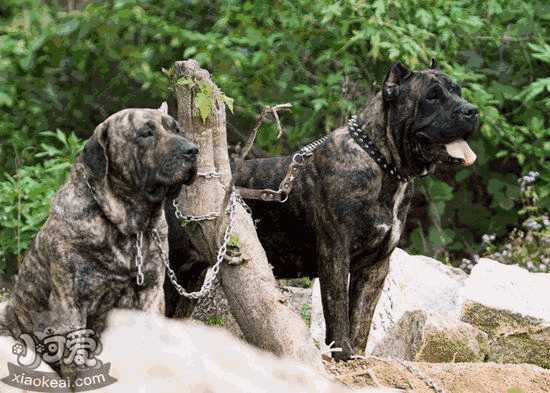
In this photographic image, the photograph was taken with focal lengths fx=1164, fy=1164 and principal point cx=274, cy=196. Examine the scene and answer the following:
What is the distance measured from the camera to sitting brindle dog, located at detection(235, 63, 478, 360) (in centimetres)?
545

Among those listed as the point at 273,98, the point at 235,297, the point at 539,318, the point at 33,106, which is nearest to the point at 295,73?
the point at 273,98

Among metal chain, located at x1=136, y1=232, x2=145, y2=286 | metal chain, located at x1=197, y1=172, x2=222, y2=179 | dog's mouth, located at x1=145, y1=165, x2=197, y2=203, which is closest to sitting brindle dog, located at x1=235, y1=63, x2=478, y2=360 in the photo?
metal chain, located at x1=197, y1=172, x2=222, y2=179

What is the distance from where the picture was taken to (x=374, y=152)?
556 cm

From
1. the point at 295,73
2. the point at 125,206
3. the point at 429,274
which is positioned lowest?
the point at 429,274

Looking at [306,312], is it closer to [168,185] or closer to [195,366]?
[168,185]

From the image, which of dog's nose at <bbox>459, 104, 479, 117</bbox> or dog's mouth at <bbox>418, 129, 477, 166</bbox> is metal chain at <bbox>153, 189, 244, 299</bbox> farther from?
dog's nose at <bbox>459, 104, 479, 117</bbox>

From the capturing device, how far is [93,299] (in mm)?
4891

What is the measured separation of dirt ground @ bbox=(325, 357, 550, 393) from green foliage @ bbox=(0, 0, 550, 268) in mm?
3306

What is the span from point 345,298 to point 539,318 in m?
1.44

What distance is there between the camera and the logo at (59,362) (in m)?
4.29

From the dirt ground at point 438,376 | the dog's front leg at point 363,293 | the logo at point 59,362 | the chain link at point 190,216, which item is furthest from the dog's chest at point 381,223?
the logo at point 59,362

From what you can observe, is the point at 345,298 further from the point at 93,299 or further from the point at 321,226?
the point at 93,299

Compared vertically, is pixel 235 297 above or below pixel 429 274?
above

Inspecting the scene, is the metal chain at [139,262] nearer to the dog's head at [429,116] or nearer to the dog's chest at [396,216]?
the dog's chest at [396,216]
